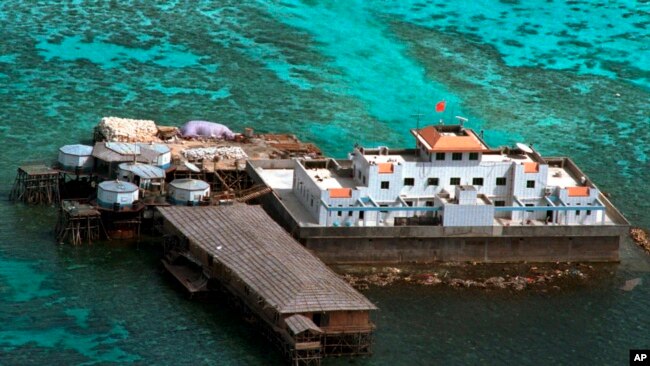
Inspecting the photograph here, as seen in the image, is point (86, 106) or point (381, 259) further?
point (86, 106)

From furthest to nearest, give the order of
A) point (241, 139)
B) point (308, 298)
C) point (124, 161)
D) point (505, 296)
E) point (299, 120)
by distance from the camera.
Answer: point (299, 120) < point (241, 139) < point (124, 161) < point (505, 296) < point (308, 298)

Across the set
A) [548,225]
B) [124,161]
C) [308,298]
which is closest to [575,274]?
[548,225]

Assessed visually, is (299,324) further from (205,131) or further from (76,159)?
(205,131)

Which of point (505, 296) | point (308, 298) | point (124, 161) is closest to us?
point (308, 298)

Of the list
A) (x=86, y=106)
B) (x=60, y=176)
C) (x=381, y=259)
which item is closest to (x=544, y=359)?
(x=381, y=259)

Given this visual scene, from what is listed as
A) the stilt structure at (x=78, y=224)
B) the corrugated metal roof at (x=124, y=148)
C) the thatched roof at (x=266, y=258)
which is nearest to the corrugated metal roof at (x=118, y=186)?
the stilt structure at (x=78, y=224)

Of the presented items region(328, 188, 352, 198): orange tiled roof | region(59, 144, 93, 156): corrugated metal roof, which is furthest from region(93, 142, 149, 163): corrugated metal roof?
region(328, 188, 352, 198): orange tiled roof

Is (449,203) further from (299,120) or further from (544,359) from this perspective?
(299,120)
